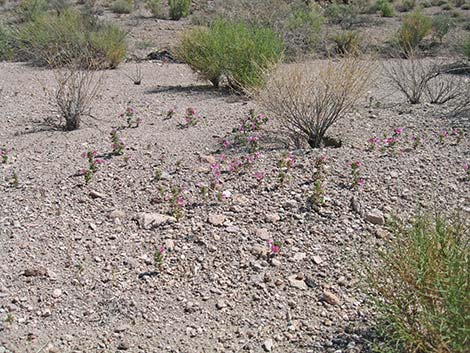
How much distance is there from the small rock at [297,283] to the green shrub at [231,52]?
5.72 meters

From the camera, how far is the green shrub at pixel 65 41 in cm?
1452

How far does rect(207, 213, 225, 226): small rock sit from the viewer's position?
565 centimetres

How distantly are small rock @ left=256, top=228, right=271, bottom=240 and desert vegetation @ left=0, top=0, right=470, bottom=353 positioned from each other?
0.07ft

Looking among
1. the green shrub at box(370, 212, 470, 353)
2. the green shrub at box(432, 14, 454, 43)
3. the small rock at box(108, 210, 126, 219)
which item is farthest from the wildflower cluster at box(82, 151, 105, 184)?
the green shrub at box(432, 14, 454, 43)

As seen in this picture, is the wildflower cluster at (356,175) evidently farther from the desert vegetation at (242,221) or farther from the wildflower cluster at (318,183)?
the wildflower cluster at (318,183)

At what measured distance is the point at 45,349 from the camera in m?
4.22

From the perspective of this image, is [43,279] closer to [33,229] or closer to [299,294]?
[33,229]

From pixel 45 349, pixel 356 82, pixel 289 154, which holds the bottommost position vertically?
pixel 45 349

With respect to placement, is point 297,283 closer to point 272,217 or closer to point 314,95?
point 272,217

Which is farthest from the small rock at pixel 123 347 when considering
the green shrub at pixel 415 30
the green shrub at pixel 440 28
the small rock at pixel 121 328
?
the green shrub at pixel 440 28

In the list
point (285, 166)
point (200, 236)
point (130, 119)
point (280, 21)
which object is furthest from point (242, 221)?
point (280, 21)

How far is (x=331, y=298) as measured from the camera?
15.6ft

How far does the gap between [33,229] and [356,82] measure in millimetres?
4025

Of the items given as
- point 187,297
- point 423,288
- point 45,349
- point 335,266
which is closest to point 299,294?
point 335,266
